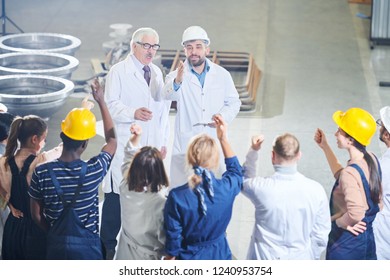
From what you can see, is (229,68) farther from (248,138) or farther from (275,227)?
(275,227)

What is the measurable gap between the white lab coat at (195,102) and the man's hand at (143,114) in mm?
152

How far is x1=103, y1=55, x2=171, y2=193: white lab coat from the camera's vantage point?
7293 mm

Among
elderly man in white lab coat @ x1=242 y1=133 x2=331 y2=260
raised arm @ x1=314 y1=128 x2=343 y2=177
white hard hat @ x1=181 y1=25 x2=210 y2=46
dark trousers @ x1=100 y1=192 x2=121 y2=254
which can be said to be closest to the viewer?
elderly man in white lab coat @ x1=242 y1=133 x2=331 y2=260

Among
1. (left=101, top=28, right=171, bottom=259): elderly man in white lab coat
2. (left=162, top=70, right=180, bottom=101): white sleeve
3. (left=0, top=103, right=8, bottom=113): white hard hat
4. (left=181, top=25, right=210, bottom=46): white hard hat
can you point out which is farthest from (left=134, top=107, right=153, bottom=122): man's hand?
(left=0, top=103, right=8, bottom=113): white hard hat

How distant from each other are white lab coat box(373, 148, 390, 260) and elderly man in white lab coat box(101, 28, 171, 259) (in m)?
1.42

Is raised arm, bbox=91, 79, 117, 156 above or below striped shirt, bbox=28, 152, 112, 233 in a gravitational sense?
above

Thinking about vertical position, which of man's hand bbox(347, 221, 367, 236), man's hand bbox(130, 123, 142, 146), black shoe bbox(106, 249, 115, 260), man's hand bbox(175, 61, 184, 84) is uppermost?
man's hand bbox(175, 61, 184, 84)

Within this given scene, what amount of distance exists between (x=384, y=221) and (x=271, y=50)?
11.8ft

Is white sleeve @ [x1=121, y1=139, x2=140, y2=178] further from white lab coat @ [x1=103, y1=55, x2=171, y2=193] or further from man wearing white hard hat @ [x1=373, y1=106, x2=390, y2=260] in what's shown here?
man wearing white hard hat @ [x1=373, y1=106, x2=390, y2=260]

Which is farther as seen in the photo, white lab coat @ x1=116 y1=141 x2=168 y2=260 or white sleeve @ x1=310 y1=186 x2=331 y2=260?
white sleeve @ x1=310 y1=186 x2=331 y2=260

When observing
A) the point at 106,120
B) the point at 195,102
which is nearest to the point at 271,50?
the point at 195,102

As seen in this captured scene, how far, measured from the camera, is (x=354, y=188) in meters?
6.99

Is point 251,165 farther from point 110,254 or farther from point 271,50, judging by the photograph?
point 271,50

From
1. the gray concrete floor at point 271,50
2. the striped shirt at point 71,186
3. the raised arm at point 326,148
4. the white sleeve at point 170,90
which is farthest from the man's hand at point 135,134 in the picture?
the raised arm at point 326,148
